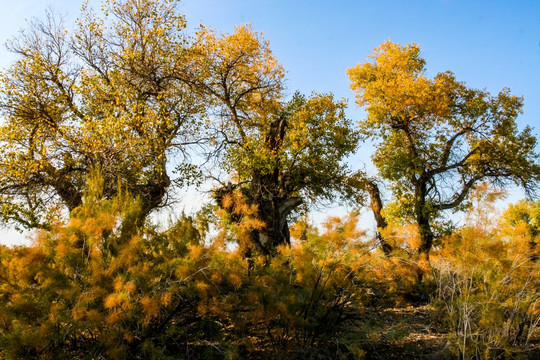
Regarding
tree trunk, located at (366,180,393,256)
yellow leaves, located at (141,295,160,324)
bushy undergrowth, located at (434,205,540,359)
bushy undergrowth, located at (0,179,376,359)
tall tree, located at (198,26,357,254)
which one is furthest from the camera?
tree trunk, located at (366,180,393,256)

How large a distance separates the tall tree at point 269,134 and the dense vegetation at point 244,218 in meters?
0.06

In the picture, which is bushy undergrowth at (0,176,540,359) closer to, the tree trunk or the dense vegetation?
the dense vegetation

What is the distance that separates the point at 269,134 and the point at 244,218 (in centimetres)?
536

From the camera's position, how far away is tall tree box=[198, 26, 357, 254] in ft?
31.0

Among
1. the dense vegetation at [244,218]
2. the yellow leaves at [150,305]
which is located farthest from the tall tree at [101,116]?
the yellow leaves at [150,305]

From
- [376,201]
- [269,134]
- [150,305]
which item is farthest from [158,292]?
[376,201]

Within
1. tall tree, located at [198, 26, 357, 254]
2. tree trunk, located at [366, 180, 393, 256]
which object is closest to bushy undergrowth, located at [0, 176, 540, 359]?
tall tree, located at [198, 26, 357, 254]

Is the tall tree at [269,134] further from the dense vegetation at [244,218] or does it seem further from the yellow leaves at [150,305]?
the yellow leaves at [150,305]

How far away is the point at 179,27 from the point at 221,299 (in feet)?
29.0

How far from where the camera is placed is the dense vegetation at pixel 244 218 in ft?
12.1

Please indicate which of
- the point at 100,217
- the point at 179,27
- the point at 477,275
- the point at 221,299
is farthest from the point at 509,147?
the point at 100,217

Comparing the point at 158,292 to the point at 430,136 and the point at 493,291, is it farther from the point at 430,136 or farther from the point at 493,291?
the point at 430,136

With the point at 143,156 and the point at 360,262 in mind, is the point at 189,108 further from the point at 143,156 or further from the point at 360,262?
the point at 360,262

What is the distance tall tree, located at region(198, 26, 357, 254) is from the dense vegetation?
56 millimetres
